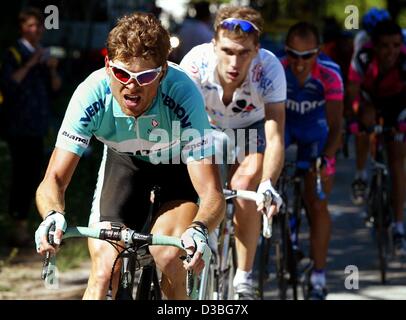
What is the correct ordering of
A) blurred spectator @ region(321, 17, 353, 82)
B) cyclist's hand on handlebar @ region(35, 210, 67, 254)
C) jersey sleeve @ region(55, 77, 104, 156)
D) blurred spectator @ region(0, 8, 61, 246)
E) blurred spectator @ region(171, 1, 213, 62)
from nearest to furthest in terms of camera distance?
cyclist's hand on handlebar @ region(35, 210, 67, 254)
jersey sleeve @ region(55, 77, 104, 156)
blurred spectator @ region(0, 8, 61, 246)
blurred spectator @ region(321, 17, 353, 82)
blurred spectator @ region(171, 1, 213, 62)

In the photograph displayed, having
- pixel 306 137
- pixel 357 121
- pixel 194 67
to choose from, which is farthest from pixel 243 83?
pixel 357 121

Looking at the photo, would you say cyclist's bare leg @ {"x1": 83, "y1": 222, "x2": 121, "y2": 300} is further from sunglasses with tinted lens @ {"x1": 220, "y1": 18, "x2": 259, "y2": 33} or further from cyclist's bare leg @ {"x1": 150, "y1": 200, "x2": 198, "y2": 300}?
sunglasses with tinted lens @ {"x1": 220, "y1": 18, "x2": 259, "y2": 33}

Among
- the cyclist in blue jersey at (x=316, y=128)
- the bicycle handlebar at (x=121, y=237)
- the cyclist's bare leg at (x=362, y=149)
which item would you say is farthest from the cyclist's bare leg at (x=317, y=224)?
the bicycle handlebar at (x=121, y=237)

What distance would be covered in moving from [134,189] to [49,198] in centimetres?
74

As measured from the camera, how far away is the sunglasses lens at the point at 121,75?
501 centimetres

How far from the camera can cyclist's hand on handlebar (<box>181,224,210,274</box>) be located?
473 centimetres

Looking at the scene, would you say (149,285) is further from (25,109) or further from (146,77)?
(25,109)

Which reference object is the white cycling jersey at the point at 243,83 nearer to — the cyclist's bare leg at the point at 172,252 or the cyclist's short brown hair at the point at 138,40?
the cyclist's bare leg at the point at 172,252

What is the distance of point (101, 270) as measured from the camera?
5164mm

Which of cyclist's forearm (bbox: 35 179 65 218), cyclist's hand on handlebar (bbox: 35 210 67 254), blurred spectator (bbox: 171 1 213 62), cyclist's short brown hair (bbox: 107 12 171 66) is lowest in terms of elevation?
cyclist's hand on handlebar (bbox: 35 210 67 254)

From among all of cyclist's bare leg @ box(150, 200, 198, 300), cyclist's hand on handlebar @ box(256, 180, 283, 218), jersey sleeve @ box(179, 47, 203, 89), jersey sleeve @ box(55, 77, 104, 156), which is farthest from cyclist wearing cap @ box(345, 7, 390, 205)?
jersey sleeve @ box(55, 77, 104, 156)

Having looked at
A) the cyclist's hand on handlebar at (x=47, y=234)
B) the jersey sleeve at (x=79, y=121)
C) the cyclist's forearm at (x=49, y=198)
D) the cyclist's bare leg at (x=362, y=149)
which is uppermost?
the cyclist's bare leg at (x=362, y=149)

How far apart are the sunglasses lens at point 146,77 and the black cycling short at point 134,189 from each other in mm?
749

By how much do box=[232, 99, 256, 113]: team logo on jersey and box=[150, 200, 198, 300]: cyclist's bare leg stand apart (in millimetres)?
1770
